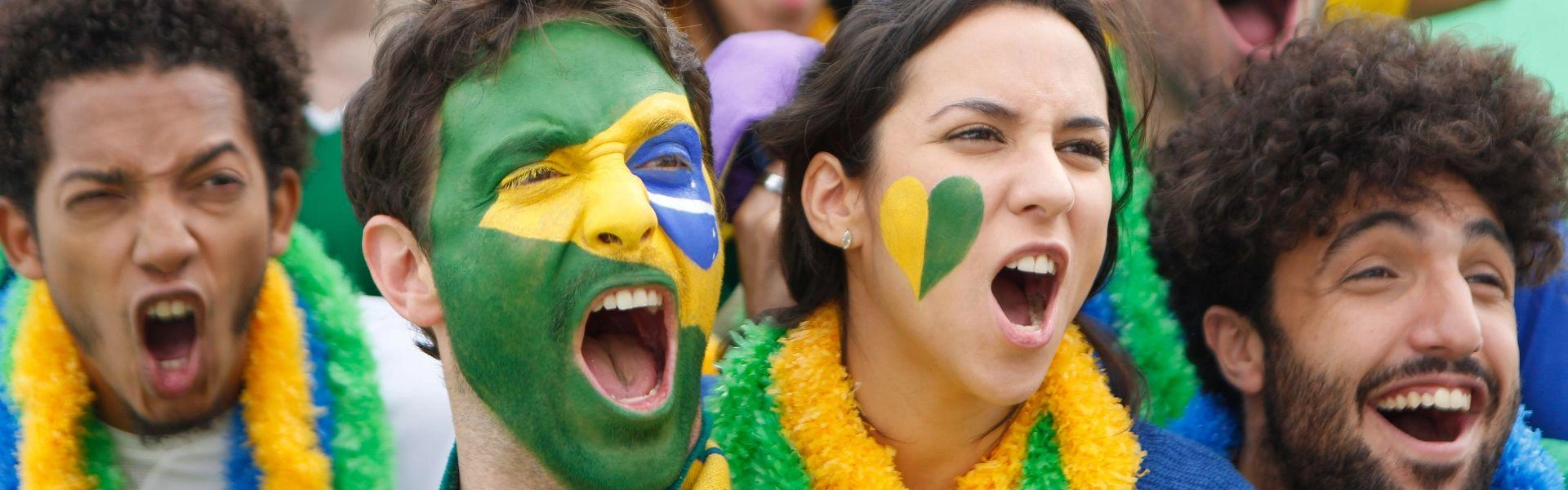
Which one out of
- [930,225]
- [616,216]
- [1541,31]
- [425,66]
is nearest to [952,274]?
[930,225]

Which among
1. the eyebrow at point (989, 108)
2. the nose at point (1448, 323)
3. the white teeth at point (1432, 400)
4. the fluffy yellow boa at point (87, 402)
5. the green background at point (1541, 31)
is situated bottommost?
the fluffy yellow boa at point (87, 402)

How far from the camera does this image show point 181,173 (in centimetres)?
296

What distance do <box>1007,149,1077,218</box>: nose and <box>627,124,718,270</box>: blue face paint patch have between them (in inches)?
19.9

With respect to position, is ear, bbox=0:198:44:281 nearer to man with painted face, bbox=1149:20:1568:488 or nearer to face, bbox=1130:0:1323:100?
man with painted face, bbox=1149:20:1568:488

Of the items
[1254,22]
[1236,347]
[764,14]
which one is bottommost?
[1236,347]

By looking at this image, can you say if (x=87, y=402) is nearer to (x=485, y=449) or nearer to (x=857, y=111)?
(x=485, y=449)

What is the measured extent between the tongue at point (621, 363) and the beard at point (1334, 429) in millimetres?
1243

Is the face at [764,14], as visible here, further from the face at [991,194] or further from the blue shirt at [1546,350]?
the blue shirt at [1546,350]

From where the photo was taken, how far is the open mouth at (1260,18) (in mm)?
3730

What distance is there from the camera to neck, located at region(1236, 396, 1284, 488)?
303 cm

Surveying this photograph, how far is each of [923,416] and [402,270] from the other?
3.08ft

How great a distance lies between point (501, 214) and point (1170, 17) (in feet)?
6.24

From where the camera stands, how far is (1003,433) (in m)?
2.79

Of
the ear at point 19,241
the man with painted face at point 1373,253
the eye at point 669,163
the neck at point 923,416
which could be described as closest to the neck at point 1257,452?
the man with painted face at point 1373,253
